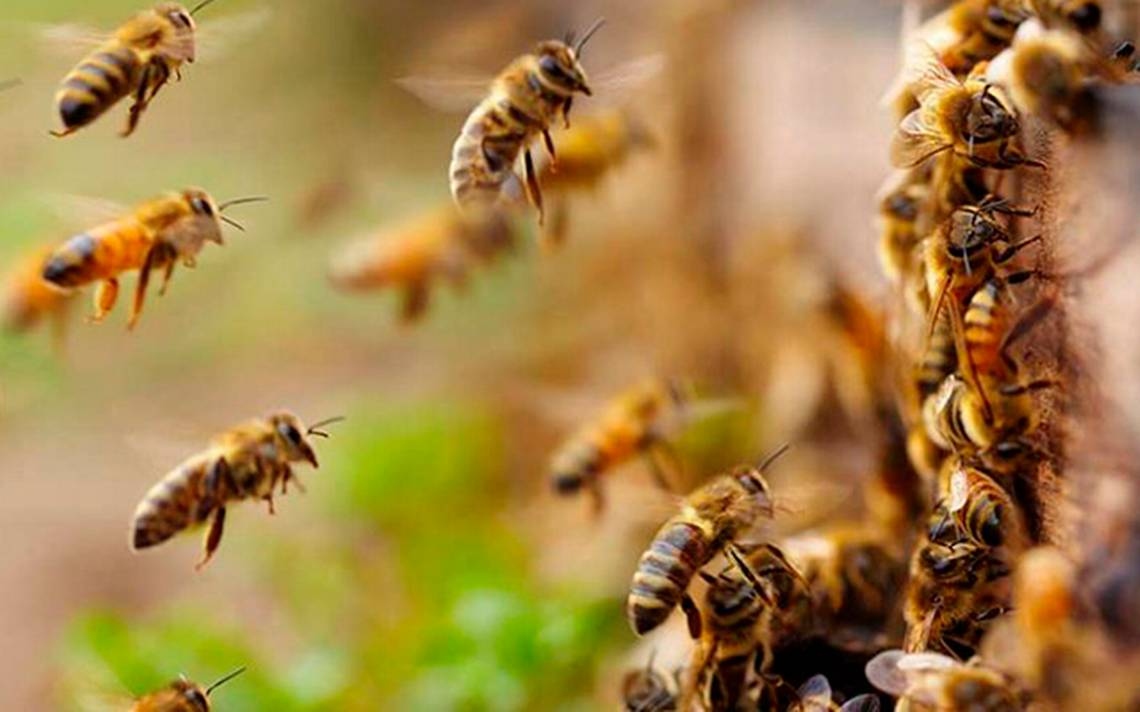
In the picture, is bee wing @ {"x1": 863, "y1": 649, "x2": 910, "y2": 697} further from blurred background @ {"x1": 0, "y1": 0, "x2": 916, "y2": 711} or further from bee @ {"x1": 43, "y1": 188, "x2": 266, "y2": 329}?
blurred background @ {"x1": 0, "y1": 0, "x2": 916, "y2": 711}

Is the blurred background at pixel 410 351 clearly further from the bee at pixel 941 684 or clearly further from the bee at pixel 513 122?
the bee at pixel 941 684

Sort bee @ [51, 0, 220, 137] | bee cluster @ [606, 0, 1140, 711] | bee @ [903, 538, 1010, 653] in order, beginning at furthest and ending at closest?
bee @ [51, 0, 220, 137]
bee @ [903, 538, 1010, 653]
bee cluster @ [606, 0, 1140, 711]

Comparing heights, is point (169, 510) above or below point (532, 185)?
below

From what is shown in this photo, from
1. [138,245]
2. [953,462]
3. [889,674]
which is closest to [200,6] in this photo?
[138,245]

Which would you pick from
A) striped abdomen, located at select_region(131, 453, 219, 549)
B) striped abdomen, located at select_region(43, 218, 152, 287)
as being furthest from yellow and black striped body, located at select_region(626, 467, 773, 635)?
striped abdomen, located at select_region(43, 218, 152, 287)

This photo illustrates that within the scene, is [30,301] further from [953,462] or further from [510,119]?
[953,462]

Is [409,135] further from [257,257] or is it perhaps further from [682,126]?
[682,126]
